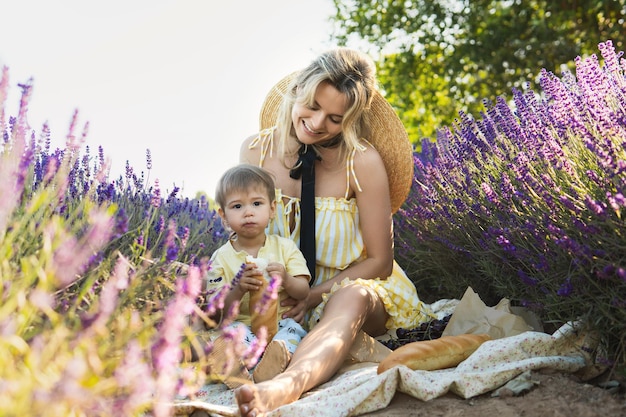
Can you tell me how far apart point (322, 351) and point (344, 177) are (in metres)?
1.10

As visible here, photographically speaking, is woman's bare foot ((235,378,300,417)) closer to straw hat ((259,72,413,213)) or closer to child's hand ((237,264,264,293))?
Result: child's hand ((237,264,264,293))

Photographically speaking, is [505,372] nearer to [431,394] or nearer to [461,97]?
[431,394]

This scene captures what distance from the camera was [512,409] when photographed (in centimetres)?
207

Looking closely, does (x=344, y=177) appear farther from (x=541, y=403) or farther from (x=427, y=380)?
(x=541, y=403)

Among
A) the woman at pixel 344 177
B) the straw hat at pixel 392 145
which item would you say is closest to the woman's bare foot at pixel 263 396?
the woman at pixel 344 177

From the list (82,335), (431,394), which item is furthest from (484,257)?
(82,335)

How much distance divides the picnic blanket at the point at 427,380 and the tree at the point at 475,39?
6053mm

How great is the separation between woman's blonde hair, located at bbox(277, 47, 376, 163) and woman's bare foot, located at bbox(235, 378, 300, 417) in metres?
1.39

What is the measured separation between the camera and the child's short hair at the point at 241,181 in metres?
2.85

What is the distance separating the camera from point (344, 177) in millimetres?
3332

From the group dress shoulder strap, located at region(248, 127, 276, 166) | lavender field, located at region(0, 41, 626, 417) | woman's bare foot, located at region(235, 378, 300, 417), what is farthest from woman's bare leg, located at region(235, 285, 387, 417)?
dress shoulder strap, located at region(248, 127, 276, 166)

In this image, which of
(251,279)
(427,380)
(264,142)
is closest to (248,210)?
(251,279)

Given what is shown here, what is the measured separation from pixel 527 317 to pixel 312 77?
135 centimetres

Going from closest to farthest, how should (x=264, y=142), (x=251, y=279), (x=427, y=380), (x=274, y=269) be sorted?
(x=427, y=380) < (x=251, y=279) < (x=274, y=269) < (x=264, y=142)
